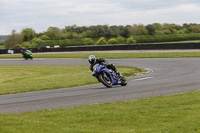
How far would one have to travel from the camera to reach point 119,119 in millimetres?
8891

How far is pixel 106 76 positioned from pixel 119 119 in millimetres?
7931

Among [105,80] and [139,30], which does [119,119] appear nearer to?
[105,80]

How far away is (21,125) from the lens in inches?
333

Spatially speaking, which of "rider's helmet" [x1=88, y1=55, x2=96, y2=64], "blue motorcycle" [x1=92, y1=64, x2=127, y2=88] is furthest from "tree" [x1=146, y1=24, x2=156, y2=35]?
"rider's helmet" [x1=88, y1=55, x2=96, y2=64]

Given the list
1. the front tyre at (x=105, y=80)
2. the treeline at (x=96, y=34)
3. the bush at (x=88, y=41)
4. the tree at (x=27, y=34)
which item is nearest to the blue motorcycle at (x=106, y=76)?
the front tyre at (x=105, y=80)

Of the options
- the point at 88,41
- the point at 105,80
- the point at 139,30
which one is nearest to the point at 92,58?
the point at 105,80

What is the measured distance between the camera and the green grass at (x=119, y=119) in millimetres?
7719

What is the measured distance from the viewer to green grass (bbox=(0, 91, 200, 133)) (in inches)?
304

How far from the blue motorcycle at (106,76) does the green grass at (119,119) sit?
197 inches

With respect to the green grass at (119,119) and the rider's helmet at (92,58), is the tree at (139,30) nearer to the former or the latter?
the rider's helmet at (92,58)

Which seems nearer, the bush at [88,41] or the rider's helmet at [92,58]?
the rider's helmet at [92,58]

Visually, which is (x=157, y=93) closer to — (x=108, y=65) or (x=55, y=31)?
(x=108, y=65)

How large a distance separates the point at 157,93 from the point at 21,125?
21.7ft

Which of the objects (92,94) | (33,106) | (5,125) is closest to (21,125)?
(5,125)
